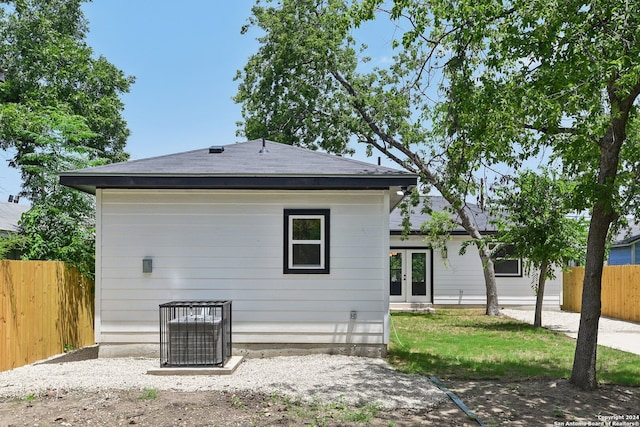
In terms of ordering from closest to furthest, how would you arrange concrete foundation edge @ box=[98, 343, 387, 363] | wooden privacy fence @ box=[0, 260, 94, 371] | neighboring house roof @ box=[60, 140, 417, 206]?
wooden privacy fence @ box=[0, 260, 94, 371], neighboring house roof @ box=[60, 140, 417, 206], concrete foundation edge @ box=[98, 343, 387, 363]

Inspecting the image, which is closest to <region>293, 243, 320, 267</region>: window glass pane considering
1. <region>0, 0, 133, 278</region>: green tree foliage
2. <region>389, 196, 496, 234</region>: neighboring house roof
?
<region>0, 0, 133, 278</region>: green tree foliage

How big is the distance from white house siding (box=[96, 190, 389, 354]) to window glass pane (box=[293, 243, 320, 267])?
23cm

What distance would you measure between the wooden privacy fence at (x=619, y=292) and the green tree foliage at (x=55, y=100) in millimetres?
13146

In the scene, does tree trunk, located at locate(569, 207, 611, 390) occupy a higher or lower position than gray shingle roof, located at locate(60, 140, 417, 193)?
lower

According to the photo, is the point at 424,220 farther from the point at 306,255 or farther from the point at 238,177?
the point at 238,177

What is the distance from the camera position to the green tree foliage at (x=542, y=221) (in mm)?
13820

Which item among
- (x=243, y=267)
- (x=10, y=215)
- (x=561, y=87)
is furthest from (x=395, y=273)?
(x=561, y=87)

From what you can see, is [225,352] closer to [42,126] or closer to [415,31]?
[415,31]

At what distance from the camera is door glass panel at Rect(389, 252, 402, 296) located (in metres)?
20.6

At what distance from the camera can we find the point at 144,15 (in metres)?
15.7

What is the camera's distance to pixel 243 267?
925 centimetres

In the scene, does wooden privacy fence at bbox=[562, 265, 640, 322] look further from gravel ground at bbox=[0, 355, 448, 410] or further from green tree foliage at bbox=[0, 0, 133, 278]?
green tree foliage at bbox=[0, 0, 133, 278]

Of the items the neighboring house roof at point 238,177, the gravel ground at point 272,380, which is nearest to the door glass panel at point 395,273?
the neighboring house roof at point 238,177

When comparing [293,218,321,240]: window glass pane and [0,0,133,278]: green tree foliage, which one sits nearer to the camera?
[293,218,321,240]: window glass pane
